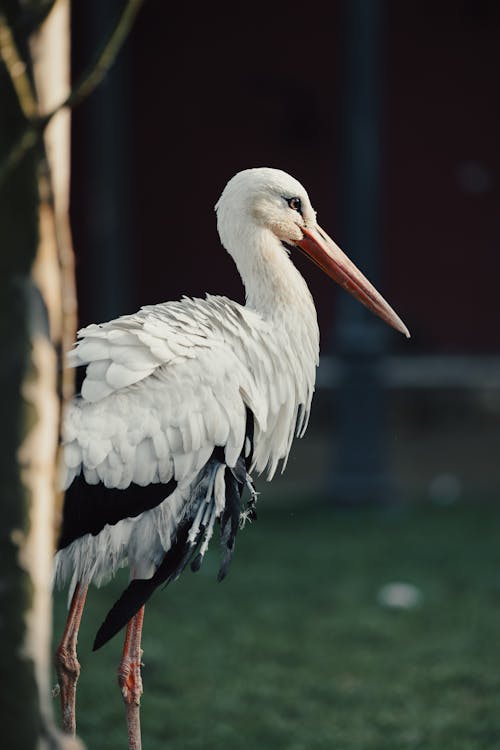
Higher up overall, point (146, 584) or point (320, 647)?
point (146, 584)

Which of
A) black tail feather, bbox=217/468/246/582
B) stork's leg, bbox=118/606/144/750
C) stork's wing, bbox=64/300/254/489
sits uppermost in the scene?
stork's wing, bbox=64/300/254/489

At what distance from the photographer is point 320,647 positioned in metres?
5.27

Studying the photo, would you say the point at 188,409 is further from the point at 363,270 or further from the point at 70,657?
the point at 363,270

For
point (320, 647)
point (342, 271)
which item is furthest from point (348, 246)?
point (342, 271)

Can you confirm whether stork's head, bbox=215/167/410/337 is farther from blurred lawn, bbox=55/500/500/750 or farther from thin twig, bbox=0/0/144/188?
blurred lawn, bbox=55/500/500/750

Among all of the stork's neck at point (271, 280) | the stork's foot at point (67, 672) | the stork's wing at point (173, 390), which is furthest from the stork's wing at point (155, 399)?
the stork's foot at point (67, 672)

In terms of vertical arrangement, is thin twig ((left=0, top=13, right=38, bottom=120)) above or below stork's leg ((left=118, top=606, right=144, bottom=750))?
above

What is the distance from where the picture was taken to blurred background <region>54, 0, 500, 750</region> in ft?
20.5

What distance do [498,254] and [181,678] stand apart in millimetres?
6703

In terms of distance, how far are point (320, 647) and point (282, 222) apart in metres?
2.99

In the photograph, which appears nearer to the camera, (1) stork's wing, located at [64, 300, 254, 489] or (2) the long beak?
(2) the long beak

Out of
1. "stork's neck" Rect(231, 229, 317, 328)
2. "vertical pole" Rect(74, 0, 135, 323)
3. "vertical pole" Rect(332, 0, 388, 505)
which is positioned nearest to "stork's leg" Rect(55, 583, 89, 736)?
"stork's neck" Rect(231, 229, 317, 328)

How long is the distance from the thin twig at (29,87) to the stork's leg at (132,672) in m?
1.69

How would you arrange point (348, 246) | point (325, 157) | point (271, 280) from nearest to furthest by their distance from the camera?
point (271, 280), point (348, 246), point (325, 157)
